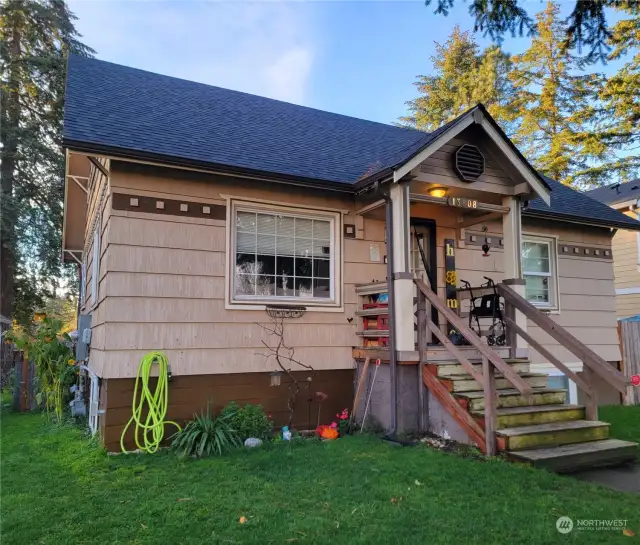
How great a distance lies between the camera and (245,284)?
6.39m

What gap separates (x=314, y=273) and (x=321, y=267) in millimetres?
141

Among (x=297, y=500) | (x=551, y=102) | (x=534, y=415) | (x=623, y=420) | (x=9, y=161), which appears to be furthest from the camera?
(x=551, y=102)

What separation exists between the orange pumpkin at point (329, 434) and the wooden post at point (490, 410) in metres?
1.92

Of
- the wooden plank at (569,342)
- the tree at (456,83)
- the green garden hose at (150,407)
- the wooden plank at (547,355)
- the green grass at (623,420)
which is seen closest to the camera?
the wooden plank at (569,342)

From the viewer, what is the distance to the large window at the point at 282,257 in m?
6.39

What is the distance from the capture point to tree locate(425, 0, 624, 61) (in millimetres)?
4461

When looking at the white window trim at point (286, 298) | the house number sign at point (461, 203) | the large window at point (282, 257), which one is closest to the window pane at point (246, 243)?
the large window at point (282, 257)

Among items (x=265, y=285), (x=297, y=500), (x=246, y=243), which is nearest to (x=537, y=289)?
(x=265, y=285)

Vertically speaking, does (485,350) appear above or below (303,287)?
below

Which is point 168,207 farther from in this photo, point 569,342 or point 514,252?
point 569,342

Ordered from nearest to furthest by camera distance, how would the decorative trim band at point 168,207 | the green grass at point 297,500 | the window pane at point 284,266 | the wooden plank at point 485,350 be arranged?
1. the green grass at point 297,500
2. the wooden plank at point 485,350
3. the decorative trim band at point 168,207
4. the window pane at point 284,266

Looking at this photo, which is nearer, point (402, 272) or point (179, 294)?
point (179, 294)

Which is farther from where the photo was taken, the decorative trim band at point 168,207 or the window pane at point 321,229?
the window pane at point 321,229

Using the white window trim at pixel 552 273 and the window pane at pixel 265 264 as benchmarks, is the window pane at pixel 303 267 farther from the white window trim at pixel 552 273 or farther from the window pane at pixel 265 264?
the white window trim at pixel 552 273
